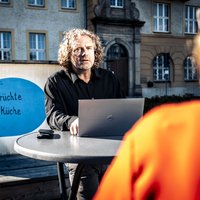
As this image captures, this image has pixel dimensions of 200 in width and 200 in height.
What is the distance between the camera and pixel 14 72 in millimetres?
4109

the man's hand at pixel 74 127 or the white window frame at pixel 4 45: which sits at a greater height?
the white window frame at pixel 4 45

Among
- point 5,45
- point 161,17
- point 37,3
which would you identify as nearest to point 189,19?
point 161,17

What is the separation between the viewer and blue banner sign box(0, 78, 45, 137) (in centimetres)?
403

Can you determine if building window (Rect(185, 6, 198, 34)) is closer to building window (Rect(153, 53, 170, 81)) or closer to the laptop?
building window (Rect(153, 53, 170, 81))

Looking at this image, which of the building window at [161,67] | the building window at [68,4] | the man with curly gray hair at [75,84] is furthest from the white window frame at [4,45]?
the man with curly gray hair at [75,84]

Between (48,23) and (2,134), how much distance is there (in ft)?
47.8

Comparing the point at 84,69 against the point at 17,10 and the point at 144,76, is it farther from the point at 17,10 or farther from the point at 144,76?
the point at 144,76

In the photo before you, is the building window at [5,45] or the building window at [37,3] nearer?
the building window at [5,45]

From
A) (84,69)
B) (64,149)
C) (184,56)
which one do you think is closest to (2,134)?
(84,69)

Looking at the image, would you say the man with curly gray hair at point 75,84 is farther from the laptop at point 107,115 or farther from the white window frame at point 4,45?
the white window frame at point 4,45

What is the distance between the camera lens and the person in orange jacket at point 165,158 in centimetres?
52

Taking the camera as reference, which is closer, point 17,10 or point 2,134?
point 2,134

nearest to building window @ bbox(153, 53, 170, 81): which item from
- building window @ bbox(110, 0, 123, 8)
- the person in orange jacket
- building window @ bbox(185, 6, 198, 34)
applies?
building window @ bbox(185, 6, 198, 34)

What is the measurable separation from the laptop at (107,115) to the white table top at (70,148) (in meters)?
0.05
